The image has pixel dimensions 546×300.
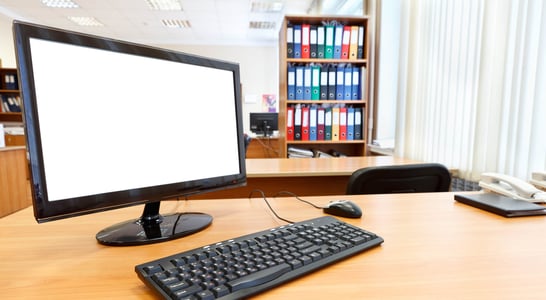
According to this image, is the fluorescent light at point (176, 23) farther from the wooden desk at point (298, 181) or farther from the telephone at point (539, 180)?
the telephone at point (539, 180)

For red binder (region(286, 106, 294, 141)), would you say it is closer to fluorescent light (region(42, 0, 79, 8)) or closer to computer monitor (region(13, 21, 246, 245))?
computer monitor (region(13, 21, 246, 245))

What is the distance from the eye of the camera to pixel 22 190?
3025mm

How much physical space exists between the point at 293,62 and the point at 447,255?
7.43 ft

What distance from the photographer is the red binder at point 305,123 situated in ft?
8.59

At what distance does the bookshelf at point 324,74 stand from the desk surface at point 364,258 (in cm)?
180

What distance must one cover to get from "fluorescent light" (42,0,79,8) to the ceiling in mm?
73

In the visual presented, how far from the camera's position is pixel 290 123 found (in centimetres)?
265

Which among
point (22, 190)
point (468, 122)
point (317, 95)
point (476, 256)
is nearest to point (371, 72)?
point (317, 95)

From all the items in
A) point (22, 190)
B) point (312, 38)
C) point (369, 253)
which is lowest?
point (22, 190)

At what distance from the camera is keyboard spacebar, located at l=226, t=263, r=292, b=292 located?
1.44 feet

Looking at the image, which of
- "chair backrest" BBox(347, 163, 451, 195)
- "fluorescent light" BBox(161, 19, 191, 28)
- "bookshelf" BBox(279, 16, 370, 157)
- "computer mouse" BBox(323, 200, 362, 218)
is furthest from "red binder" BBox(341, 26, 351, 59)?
"fluorescent light" BBox(161, 19, 191, 28)

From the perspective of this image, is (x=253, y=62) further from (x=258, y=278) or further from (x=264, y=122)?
(x=258, y=278)

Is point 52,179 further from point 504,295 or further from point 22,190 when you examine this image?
point 22,190

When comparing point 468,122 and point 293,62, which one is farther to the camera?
point 293,62
